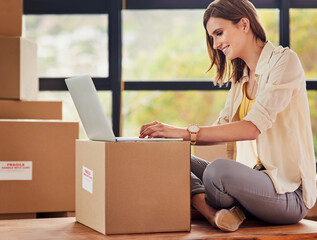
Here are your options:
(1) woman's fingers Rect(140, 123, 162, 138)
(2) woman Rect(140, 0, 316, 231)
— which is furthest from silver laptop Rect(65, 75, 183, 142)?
(2) woman Rect(140, 0, 316, 231)

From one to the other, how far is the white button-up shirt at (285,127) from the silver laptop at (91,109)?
29 centimetres

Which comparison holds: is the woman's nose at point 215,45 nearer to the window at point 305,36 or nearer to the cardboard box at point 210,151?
the cardboard box at point 210,151

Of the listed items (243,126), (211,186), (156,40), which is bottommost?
(211,186)

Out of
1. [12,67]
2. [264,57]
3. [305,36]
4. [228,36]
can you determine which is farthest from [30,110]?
[305,36]

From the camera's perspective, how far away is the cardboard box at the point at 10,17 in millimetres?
2270

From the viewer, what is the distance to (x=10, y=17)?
2.29m

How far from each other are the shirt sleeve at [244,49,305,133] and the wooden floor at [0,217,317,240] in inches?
12.8

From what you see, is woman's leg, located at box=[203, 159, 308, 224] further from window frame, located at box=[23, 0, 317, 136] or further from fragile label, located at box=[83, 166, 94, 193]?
window frame, located at box=[23, 0, 317, 136]

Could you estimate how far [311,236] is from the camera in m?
1.50

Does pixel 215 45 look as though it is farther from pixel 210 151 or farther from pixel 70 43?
pixel 70 43

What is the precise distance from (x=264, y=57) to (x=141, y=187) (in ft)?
2.11

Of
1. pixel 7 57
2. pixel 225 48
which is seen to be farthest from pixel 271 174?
pixel 7 57

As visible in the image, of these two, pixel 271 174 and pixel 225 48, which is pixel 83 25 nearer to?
pixel 225 48

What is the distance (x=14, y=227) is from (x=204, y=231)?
64 cm
